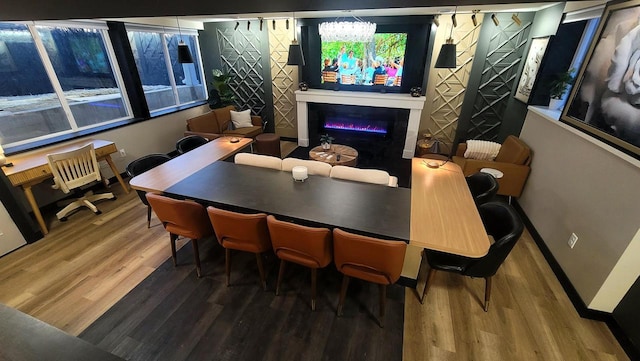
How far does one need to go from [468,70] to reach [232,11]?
5048mm

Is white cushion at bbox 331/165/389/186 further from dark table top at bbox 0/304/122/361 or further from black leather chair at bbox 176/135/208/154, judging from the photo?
black leather chair at bbox 176/135/208/154

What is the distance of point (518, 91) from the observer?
410 centimetres

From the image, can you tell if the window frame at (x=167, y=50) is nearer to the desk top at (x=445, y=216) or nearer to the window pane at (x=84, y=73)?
the window pane at (x=84, y=73)

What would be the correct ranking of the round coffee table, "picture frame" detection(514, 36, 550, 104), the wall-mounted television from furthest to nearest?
the wall-mounted television → the round coffee table → "picture frame" detection(514, 36, 550, 104)

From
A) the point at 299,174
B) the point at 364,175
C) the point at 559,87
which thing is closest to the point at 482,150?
the point at 559,87

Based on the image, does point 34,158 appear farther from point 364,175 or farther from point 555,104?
point 555,104

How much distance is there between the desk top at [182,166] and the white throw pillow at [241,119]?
1903 millimetres

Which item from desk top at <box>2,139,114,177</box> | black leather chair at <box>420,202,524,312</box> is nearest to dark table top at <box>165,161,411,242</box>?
black leather chair at <box>420,202,524,312</box>

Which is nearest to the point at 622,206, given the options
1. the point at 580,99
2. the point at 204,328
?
the point at 580,99

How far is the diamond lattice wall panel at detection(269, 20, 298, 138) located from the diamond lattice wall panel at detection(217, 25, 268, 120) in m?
0.23

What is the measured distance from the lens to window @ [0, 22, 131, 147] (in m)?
3.26

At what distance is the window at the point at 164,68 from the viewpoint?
469 centimetres

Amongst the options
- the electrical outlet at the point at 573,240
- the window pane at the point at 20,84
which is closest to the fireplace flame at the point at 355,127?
the electrical outlet at the point at 573,240

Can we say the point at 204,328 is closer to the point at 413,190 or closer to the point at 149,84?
the point at 413,190
